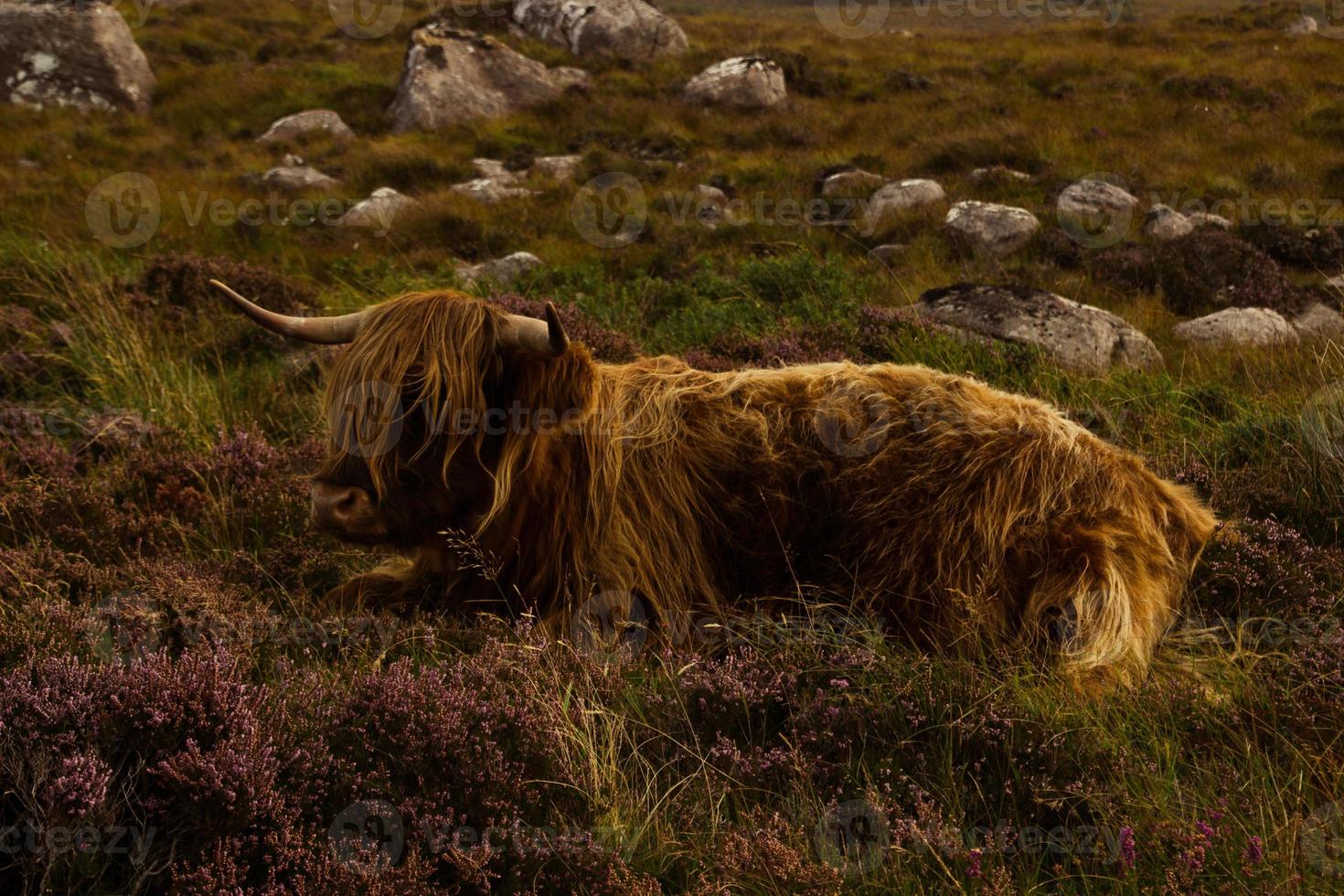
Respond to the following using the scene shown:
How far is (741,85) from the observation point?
14.9 meters

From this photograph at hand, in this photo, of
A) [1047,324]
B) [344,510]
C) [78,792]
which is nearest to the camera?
[78,792]

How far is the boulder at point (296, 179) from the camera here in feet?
37.7

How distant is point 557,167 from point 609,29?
24.3 feet

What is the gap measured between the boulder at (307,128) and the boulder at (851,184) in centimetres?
724

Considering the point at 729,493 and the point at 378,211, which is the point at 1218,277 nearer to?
the point at 729,493

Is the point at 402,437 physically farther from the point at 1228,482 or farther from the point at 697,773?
the point at 1228,482

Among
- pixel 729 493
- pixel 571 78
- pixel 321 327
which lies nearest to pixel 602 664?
pixel 729 493

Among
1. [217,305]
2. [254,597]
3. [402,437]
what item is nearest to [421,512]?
[402,437]

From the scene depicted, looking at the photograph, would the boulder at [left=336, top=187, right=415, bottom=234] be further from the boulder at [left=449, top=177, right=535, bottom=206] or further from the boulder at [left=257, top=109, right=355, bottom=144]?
the boulder at [left=257, top=109, right=355, bottom=144]

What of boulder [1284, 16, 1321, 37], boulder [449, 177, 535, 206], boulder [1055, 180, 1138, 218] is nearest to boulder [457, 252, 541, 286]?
boulder [449, 177, 535, 206]

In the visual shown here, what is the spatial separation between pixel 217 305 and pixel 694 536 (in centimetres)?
452

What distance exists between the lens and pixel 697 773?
2.33 meters

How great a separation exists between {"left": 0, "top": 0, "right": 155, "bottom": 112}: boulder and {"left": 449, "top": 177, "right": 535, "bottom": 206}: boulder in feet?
25.6

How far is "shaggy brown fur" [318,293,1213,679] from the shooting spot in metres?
3.03
